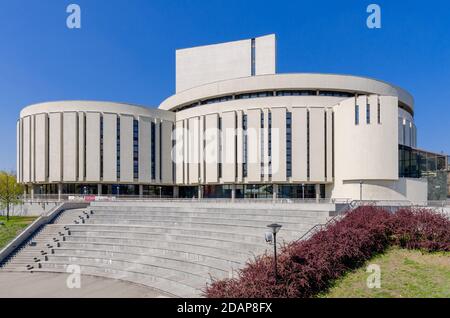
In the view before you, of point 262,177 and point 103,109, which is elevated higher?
point 103,109

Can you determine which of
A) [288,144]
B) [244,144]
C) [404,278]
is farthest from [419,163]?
[404,278]

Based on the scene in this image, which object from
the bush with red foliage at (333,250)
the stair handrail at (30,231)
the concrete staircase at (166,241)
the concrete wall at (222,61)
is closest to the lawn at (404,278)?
the bush with red foliage at (333,250)

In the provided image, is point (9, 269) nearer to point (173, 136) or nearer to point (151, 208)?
point (151, 208)

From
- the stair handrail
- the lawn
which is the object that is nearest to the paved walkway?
the stair handrail

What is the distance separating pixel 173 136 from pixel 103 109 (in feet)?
44.1

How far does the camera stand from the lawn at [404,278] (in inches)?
355

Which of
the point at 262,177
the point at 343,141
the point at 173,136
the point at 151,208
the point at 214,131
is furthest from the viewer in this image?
the point at 173,136

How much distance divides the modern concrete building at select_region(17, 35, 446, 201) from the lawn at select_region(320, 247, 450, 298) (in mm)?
28384

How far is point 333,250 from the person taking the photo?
34.8 ft

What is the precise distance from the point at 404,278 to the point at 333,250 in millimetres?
2569

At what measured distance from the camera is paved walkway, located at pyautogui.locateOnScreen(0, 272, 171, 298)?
12.1 m
